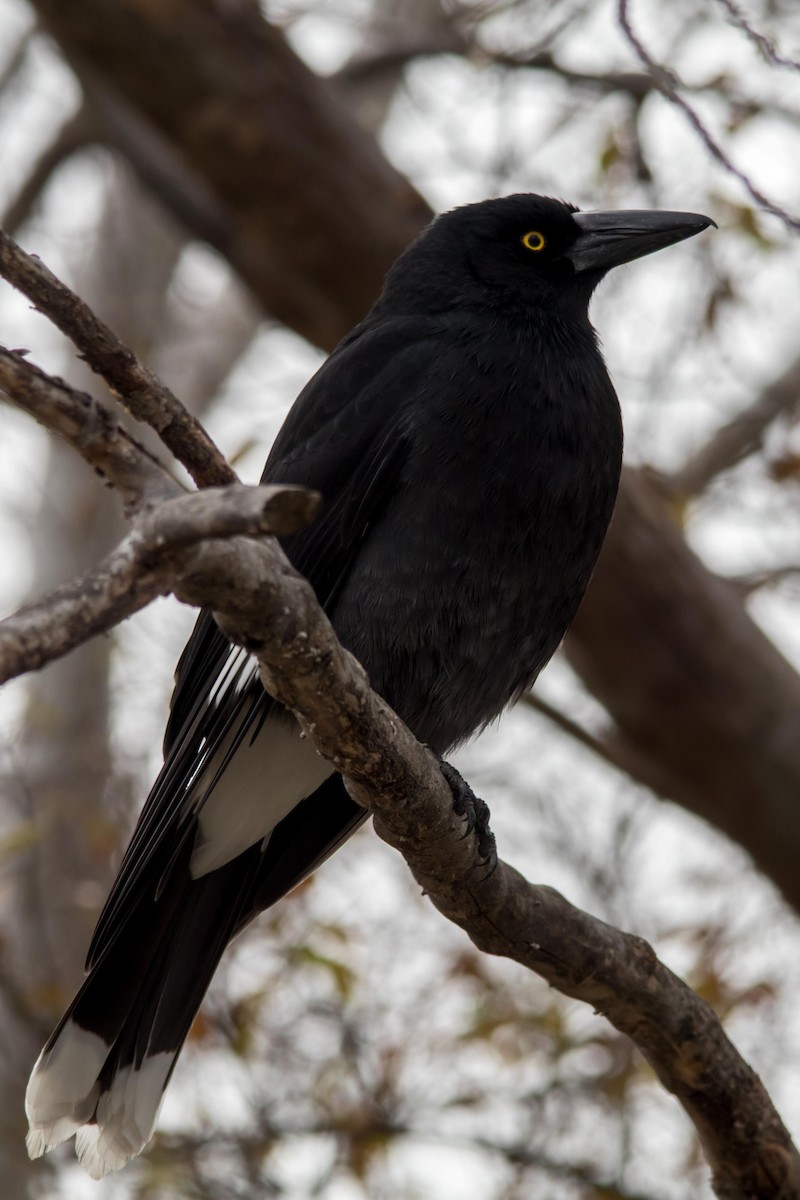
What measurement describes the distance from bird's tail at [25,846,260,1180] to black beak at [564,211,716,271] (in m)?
1.83

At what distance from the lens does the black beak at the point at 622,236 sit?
385 cm

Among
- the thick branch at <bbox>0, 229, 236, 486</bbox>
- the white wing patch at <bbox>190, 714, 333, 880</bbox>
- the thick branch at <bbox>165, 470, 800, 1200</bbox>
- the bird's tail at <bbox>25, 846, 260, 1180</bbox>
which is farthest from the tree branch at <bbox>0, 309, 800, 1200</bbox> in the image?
the bird's tail at <bbox>25, 846, 260, 1180</bbox>

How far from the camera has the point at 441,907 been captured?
2.85 m

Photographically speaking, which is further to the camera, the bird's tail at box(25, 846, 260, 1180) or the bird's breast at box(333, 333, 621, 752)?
the bird's tail at box(25, 846, 260, 1180)

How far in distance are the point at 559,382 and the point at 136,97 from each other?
2098 mm

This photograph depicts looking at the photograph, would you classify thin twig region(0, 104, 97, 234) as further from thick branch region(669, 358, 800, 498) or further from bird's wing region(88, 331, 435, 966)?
bird's wing region(88, 331, 435, 966)

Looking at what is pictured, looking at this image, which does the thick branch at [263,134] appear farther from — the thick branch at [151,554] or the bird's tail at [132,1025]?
the thick branch at [151,554]

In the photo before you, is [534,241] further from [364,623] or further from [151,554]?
[151,554]

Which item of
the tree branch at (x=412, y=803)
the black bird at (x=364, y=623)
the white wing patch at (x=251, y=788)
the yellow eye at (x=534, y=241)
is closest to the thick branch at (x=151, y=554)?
the tree branch at (x=412, y=803)

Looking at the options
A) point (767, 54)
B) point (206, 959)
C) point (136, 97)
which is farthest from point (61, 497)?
point (767, 54)

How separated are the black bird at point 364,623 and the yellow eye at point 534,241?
38cm

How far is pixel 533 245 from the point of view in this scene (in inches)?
151

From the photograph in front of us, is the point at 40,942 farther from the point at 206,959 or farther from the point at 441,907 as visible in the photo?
the point at 441,907

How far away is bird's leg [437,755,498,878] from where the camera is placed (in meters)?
2.71
